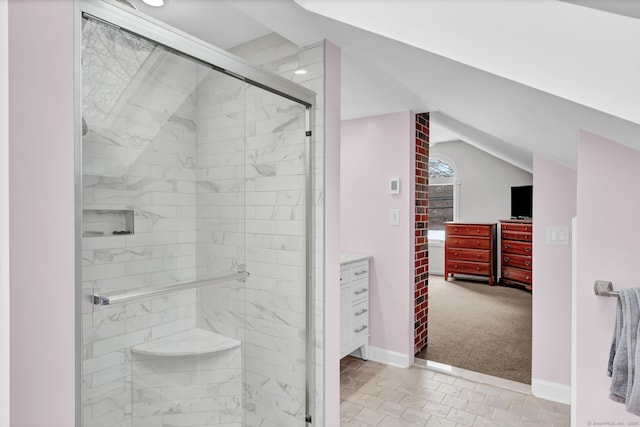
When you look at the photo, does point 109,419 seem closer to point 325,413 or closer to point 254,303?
point 254,303

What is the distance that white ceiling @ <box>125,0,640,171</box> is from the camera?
1.04 m

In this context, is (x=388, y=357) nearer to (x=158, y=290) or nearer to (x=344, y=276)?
(x=344, y=276)

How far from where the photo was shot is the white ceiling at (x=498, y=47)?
40.8 inches

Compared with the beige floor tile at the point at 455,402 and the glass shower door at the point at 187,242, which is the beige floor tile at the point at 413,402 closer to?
the beige floor tile at the point at 455,402

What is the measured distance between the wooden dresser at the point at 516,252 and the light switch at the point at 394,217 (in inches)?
127

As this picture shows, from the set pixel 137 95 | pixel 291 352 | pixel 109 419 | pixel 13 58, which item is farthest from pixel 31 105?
pixel 291 352

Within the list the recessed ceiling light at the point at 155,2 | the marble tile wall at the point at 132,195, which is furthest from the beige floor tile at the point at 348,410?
the recessed ceiling light at the point at 155,2

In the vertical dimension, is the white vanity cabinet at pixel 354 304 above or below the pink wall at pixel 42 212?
below

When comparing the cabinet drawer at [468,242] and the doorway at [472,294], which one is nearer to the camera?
the doorway at [472,294]

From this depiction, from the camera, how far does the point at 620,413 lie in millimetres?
1609

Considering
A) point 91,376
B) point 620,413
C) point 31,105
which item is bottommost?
point 620,413

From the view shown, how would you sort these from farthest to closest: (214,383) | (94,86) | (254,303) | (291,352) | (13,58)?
(291,352) < (254,303) < (214,383) < (94,86) < (13,58)

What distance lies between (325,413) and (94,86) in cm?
180

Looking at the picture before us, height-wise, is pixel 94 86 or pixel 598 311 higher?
pixel 94 86
